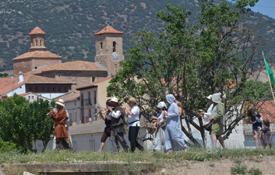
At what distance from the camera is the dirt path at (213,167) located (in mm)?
15688

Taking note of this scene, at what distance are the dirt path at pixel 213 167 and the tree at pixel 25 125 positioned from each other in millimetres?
62042

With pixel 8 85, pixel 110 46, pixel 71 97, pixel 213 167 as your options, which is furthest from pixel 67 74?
pixel 213 167

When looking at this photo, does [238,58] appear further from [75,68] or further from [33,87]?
[75,68]

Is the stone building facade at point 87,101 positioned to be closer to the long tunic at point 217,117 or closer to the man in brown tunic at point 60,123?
the man in brown tunic at point 60,123

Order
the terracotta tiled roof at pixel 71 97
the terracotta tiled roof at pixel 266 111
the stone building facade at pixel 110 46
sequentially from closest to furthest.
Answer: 1. the terracotta tiled roof at pixel 266 111
2. the terracotta tiled roof at pixel 71 97
3. the stone building facade at pixel 110 46

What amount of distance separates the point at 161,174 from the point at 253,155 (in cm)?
239

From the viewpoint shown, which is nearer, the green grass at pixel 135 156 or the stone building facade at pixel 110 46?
the green grass at pixel 135 156

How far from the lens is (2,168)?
15.0 metres

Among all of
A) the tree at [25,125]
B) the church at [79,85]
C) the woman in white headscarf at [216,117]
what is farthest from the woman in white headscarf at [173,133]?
the tree at [25,125]

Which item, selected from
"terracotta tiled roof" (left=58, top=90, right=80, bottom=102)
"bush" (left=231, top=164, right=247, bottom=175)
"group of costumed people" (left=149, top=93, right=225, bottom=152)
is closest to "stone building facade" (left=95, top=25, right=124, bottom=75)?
"terracotta tiled roof" (left=58, top=90, right=80, bottom=102)

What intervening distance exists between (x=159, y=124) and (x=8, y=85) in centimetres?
14825

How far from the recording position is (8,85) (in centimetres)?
16650

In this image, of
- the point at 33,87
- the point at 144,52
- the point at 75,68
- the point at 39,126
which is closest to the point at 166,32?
the point at 144,52

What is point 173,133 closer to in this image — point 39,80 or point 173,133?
point 173,133
